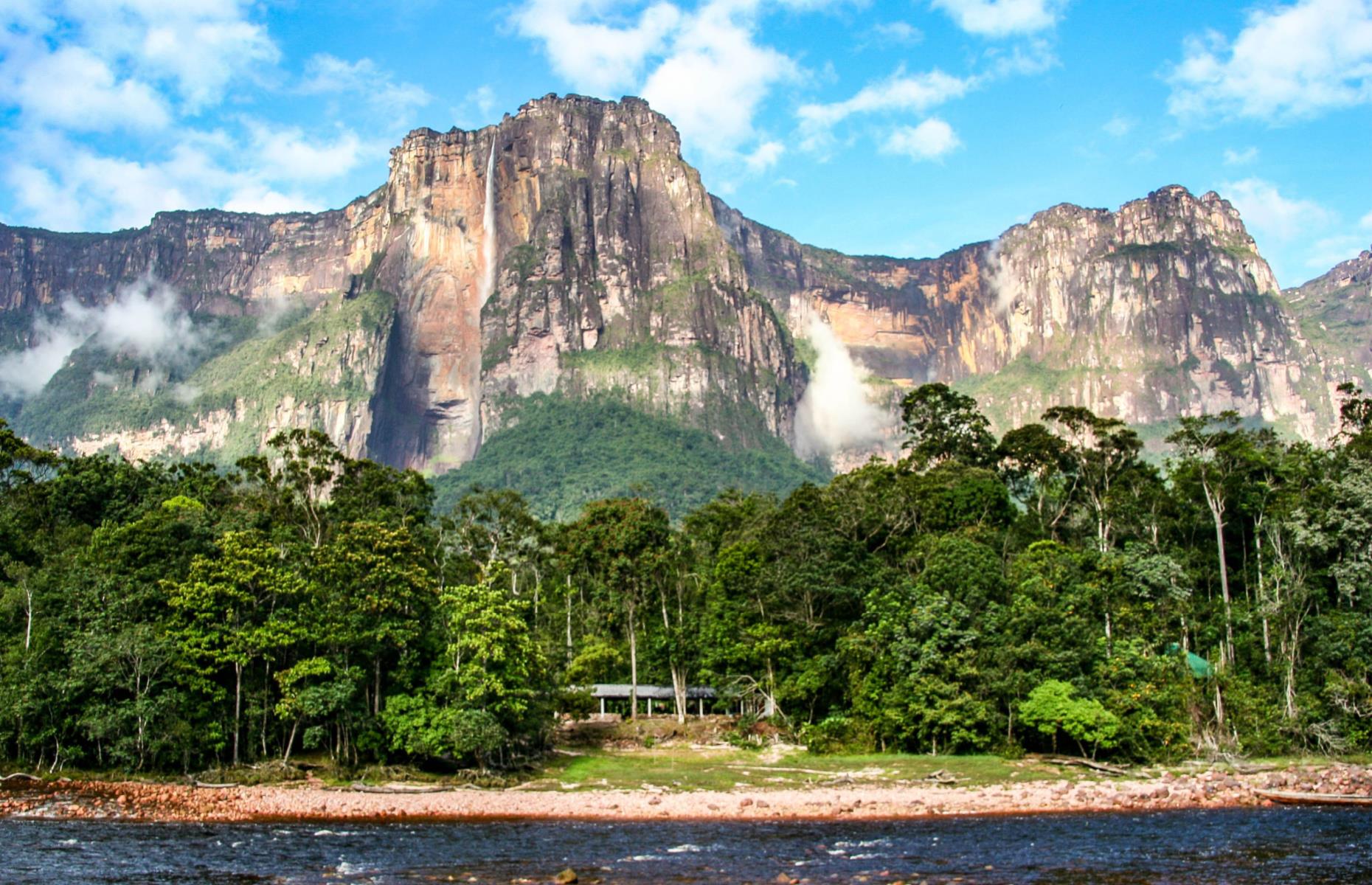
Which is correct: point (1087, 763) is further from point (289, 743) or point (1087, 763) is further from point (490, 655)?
point (289, 743)

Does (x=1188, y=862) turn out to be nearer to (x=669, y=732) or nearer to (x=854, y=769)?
(x=854, y=769)

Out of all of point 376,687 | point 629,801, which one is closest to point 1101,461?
point 629,801

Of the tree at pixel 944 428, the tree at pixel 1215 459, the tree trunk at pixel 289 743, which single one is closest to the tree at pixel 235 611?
the tree trunk at pixel 289 743

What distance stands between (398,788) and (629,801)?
9770mm

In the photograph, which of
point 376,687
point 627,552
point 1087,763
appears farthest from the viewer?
point 627,552

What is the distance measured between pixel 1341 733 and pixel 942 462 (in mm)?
37801

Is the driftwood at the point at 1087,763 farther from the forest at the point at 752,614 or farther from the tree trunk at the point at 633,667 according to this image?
the tree trunk at the point at 633,667

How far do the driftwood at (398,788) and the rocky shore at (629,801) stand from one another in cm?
27

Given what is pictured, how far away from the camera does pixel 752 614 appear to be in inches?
2697

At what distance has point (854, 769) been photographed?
171 feet

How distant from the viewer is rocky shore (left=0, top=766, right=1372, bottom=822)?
141ft

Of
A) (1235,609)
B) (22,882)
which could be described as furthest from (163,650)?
(1235,609)

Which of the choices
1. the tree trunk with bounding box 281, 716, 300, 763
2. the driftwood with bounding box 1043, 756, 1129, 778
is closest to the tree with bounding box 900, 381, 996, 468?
the driftwood with bounding box 1043, 756, 1129, 778

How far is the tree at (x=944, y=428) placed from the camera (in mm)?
93312
